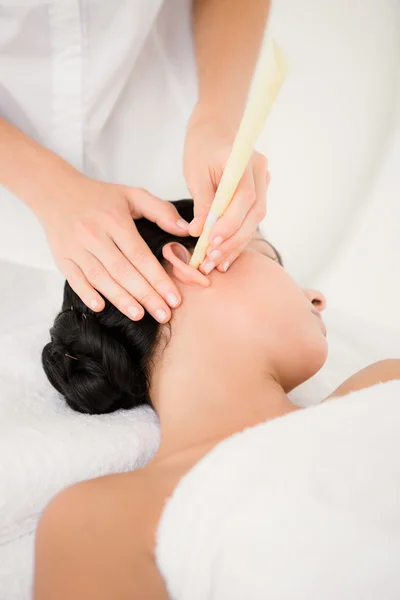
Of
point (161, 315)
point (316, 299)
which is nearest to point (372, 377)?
point (316, 299)

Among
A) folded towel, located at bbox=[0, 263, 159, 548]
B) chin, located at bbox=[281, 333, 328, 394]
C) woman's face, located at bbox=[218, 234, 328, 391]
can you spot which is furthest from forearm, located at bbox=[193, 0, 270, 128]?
folded towel, located at bbox=[0, 263, 159, 548]

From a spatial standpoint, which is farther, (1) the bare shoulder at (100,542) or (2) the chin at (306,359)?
(2) the chin at (306,359)

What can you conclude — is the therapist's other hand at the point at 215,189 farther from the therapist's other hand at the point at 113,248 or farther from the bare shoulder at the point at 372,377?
the bare shoulder at the point at 372,377

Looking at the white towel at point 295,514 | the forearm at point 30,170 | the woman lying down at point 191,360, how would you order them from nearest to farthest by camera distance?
the white towel at point 295,514 → the woman lying down at point 191,360 → the forearm at point 30,170

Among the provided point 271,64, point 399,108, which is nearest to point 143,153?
point 271,64

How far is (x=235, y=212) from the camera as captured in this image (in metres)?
0.76

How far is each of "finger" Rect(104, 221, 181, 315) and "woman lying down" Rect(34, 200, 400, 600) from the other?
32 mm

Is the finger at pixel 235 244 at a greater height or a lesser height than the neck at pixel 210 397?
greater

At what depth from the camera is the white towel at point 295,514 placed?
1.86 ft

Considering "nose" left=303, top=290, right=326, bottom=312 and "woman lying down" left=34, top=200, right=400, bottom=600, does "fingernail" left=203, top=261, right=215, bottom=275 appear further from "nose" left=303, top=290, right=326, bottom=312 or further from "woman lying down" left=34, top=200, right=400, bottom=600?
"nose" left=303, top=290, right=326, bottom=312

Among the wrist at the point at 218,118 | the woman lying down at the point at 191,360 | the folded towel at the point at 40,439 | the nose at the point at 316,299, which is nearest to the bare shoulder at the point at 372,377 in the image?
the woman lying down at the point at 191,360

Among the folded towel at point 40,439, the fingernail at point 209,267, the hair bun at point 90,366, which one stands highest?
the fingernail at point 209,267

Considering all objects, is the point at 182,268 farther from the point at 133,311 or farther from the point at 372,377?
the point at 372,377

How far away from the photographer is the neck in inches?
29.5
